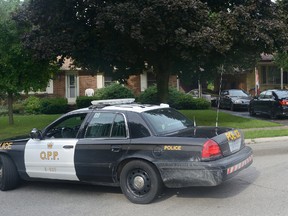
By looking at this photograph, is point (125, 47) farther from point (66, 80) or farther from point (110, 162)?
point (66, 80)

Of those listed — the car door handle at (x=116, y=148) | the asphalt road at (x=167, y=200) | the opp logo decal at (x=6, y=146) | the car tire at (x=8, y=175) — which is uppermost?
the car door handle at (x=116, y=148)

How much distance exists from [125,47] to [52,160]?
8469 millimetres

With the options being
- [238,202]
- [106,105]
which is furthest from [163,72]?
[238,202]

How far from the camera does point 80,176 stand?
705 centimetres

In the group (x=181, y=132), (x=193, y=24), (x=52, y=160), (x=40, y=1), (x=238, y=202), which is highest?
(x=40, y=1)

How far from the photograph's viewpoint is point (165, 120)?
7.11 m

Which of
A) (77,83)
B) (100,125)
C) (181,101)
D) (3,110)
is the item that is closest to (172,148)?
(100,125)

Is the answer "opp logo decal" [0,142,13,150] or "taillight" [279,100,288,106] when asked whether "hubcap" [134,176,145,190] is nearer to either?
"opp logo decal" [0,142,13,150]

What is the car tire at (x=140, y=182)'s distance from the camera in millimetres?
6410

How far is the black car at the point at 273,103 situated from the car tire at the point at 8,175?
14628 millimetres

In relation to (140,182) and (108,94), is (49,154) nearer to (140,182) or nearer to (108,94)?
(140,182)

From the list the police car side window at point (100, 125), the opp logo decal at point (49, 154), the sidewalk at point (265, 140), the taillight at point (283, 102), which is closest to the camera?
the police car side window at point (100, 125)

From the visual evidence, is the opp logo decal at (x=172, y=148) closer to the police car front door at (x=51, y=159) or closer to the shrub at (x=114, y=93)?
the police car front door at (x=51, y=159)

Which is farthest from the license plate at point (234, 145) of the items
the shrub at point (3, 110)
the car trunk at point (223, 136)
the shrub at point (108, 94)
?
the shrub at point (3, 110)
